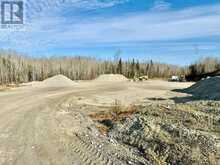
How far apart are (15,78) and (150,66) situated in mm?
24740

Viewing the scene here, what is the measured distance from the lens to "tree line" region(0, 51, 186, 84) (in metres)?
39.9

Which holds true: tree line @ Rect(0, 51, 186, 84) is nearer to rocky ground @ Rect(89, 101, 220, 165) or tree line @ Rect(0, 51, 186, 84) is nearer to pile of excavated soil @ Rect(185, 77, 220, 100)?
pile of excavated soil @ Rect(185, 77, 220, 100)

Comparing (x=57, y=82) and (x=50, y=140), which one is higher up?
(x=50, y=140)

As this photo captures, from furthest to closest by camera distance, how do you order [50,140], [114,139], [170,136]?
[114,139]
[50,140]
[170,136]

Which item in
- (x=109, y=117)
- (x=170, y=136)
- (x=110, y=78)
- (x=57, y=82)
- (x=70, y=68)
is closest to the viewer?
(x=170, y=136)

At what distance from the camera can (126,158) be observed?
25.6ft

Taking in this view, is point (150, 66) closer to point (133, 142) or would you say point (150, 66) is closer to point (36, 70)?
point (36, 70)

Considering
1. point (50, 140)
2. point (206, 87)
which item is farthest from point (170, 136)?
point (206, 87)

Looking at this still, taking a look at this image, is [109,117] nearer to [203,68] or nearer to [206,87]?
[206,87]

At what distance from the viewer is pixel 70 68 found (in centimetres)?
4788

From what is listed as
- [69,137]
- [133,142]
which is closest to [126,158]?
[133,142]

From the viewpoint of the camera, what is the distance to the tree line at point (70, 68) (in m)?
39.9

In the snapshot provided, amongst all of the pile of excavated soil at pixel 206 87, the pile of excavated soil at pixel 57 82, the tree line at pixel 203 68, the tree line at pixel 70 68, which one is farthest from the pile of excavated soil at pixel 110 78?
the pile of excavated soil at pixel 206 87

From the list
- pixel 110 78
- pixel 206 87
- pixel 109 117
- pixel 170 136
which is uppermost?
pixel 170 136
